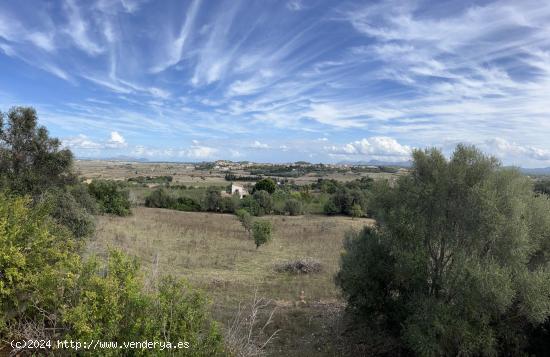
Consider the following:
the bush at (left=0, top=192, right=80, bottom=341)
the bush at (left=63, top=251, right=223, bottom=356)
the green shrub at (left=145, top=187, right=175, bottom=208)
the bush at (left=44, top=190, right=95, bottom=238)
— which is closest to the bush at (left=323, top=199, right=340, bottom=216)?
the green shrub at (left=145, top=187, right=175, bottom=208)

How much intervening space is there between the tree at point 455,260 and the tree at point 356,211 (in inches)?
1259

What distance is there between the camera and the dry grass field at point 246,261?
10.5 meters

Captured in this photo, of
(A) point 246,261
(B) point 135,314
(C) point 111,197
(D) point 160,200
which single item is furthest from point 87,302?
(D) point 160,200

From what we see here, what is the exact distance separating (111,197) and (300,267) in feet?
77.5

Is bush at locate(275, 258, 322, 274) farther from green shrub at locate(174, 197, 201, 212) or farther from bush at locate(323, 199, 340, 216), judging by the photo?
green shrub at locate(174, 197, 201, 212)

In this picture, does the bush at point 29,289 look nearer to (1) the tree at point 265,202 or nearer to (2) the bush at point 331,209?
(1) the tree at point 265,202

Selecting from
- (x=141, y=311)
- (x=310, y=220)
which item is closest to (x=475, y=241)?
(x=141, y=311)

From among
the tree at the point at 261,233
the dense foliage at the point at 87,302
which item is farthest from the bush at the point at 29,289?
the tree at the point at 261,233

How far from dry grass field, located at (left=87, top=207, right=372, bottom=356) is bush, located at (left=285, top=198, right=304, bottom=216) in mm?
6021

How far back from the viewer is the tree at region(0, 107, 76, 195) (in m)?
14.4

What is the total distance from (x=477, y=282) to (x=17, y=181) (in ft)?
52.5

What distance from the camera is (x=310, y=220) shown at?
3781cm

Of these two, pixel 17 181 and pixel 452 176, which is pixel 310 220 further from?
pixel 452 176

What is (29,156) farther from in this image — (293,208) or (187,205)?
(293,208)
